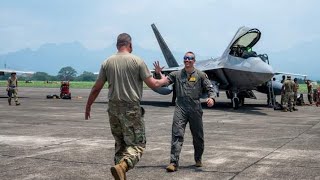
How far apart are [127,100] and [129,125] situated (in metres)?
0.32

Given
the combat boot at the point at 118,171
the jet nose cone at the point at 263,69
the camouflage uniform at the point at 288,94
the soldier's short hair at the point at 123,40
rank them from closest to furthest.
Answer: the combat boot at the point at 118,171, the soldier's short hair at the point at 123,40, the jet nose cone at the point at 263,69, the camouflage uniform at the point at 288,94

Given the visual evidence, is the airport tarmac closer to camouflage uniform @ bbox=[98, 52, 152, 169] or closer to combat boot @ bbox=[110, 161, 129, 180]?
camouflage uniform @ bbox=[98, 52, 152, 169]

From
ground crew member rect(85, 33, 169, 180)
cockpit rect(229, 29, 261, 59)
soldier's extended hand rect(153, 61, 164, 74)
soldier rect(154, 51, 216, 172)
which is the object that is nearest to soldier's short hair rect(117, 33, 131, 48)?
ground crew member rect(85, 33, 169, 180)

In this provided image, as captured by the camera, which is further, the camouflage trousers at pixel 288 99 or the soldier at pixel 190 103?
the camouflage trousers at pixel 288 99

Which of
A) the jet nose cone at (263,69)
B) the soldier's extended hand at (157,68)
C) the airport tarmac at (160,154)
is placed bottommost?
the airport tarmac at (160,154)

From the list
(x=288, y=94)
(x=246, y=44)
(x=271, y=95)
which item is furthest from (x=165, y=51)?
(x=288, y=94)

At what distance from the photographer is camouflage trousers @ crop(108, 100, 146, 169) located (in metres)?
5.32

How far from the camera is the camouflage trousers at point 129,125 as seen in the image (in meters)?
5.32

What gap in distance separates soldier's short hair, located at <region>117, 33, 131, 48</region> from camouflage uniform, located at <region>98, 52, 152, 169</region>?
0.41 ft

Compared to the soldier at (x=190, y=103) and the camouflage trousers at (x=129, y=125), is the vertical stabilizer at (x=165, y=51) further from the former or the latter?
the camouflage trousers at (x=129, y=125)

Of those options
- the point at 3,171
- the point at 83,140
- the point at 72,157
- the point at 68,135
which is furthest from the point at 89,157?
the point at 68,135

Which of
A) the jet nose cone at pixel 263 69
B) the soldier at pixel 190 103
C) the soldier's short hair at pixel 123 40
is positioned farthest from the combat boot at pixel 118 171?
the jet nose cone at pixel 263 69

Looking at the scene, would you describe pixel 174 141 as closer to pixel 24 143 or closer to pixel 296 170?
pixel 296 170

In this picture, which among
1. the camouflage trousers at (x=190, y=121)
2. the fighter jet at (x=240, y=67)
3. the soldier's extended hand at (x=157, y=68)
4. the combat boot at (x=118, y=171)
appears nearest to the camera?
the combat boot at (x=118, y=171)
